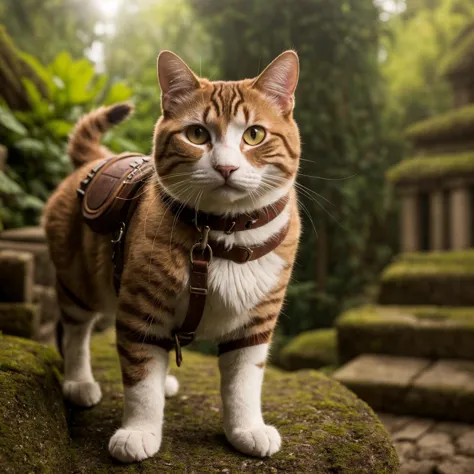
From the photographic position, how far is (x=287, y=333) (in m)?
6.95

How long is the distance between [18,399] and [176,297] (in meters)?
0.58

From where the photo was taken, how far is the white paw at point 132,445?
5.36 ft

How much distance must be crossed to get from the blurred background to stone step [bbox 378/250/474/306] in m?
1.01

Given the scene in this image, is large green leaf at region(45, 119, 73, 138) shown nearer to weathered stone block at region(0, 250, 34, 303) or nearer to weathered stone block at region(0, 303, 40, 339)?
weathered stone block at region(0, 250, 34, 303)

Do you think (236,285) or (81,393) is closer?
(236,285)

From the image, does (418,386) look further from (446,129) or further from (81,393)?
(446,129)

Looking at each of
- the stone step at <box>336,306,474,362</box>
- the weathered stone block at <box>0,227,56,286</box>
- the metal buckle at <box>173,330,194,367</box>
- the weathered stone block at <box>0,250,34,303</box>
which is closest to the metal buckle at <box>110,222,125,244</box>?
the metal buckle at <box>173,330,194,367</box>

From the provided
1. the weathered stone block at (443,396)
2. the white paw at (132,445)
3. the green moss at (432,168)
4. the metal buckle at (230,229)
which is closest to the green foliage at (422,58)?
the green moss at (432,168)

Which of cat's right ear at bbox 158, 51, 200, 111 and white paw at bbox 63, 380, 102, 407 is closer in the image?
cat's right ear at bbox 158, 51, 200, 111

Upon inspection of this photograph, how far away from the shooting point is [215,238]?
1.64 meters

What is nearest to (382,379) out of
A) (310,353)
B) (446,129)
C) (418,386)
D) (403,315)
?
(418,386)

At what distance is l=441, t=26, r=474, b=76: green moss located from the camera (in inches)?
263

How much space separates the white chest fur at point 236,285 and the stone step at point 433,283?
3921 millimetres

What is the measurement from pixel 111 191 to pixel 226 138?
0.63 metres
